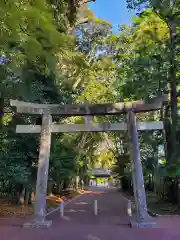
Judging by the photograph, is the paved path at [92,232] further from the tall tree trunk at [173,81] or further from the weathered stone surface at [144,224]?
the tall tree trunk at [173,81]

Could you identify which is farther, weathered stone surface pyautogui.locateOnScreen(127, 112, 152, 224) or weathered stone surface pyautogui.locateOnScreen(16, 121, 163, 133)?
weathered stone surface pyautogui.locateOnScreen(16, 121, 163, 133)

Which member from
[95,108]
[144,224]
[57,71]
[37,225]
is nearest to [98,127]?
[95,108]

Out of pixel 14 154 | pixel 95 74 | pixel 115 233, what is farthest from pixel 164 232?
pixel 95 74

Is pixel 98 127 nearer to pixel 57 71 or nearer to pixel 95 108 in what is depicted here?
pixel 95 108

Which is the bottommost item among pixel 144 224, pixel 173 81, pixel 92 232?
pixel 92 232

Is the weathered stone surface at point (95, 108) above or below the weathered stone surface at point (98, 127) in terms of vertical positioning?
above

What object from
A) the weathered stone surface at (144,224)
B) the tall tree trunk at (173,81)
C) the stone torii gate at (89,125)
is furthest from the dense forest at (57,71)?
the weathered stone surface at (144,224)

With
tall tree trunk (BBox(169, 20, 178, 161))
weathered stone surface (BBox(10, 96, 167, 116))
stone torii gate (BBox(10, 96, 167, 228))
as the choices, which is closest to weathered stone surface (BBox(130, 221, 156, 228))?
stone torii gate (BBox(10, 96, 167, 228))

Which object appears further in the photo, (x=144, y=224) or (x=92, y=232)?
(x=144, y=224)

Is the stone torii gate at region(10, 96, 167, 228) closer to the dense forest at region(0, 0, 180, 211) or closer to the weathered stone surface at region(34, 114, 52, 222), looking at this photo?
the weathered stone surface at region(34, 114, 52, 222)

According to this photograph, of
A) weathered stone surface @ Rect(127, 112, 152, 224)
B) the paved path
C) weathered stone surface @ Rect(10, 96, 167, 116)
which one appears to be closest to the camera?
the paved path

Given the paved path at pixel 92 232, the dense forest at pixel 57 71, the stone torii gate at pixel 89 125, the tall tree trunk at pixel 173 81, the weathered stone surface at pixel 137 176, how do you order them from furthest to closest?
1. the tall tree trunk at pixel 173 81
2. the stone torii gate at pixel 89 125
3. the weathered stone surface at pixel 137 176
4. the dense forest at pixel 57 71
5. the paved path at pixel 92 232

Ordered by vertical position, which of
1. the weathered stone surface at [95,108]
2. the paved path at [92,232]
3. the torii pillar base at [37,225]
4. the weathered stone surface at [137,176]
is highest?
the weathered stone surface at [95,108]

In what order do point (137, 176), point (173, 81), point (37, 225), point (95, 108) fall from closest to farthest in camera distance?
point (37, 225)
point (137, 176)
point (95, 108)
point (173, 81)
